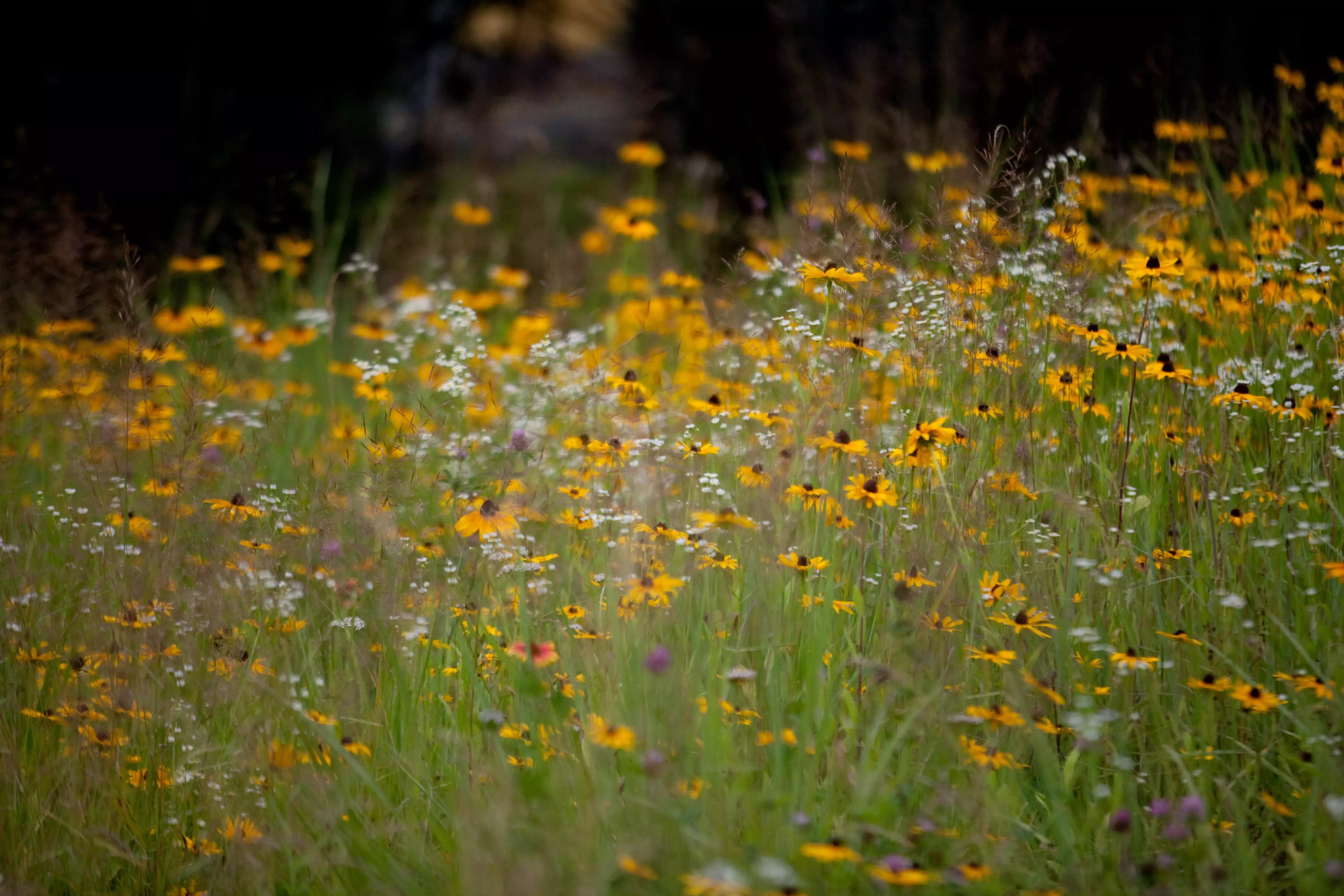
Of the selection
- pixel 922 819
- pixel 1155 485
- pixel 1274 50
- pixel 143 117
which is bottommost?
pixel 922 819

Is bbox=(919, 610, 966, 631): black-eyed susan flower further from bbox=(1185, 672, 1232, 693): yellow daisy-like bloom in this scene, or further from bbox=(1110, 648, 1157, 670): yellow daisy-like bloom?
bbox=(1185, 672, 1232, 693): yellow daisy-like bloom

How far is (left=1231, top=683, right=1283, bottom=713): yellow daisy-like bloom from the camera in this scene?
5.36 feet

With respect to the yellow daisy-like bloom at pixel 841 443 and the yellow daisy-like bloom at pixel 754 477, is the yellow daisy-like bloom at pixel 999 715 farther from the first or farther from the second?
the yellow daisy-like bloom at pixel 754 477

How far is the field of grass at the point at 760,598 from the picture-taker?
1623 mm

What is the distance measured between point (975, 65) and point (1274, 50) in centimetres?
143

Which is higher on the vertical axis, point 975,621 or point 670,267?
point 670,267

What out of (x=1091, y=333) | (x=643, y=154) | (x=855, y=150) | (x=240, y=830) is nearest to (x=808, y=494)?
(x=1091, y=333)

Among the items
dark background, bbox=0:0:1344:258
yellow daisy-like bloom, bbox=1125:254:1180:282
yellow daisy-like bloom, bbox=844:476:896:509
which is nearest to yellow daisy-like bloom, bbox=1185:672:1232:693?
yellow daisy-like bloom, bbox=844:476:896:509

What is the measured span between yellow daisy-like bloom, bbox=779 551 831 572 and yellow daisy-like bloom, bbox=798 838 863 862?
0.60 metres

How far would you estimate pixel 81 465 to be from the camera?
93.7 inches

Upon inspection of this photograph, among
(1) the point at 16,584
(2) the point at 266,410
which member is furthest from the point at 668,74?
(1) the point at 16,584

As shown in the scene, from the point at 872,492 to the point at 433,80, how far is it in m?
5.78

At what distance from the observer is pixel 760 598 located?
2000 millimetres

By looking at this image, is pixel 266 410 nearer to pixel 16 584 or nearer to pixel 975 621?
pixel 16 584
